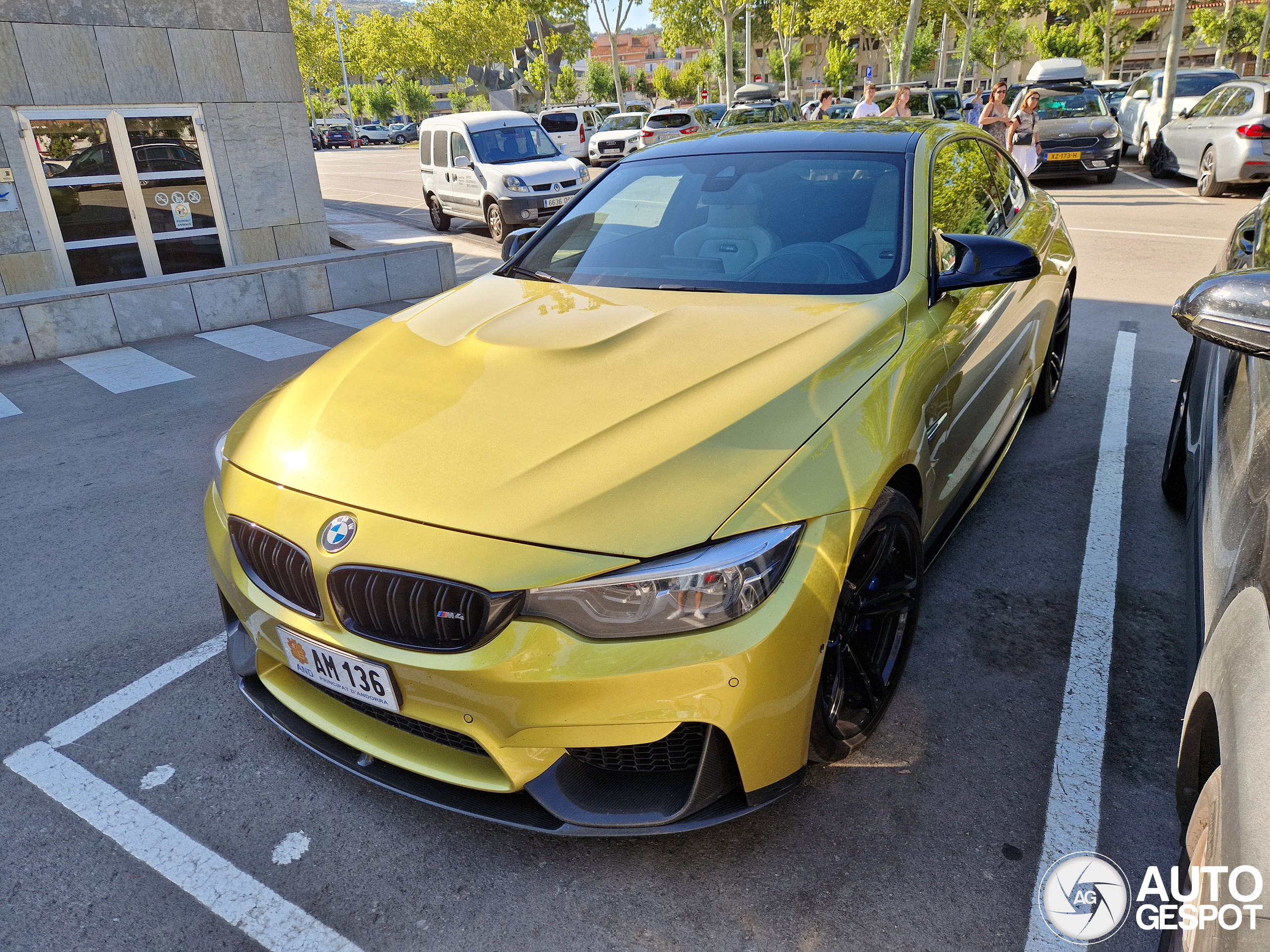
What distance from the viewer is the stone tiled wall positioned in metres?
8.27

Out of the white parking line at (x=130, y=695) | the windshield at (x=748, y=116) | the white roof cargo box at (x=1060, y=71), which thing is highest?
the white roof cargo box at (x=1060, y=71)

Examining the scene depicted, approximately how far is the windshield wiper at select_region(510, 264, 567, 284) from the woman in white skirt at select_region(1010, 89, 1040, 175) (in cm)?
1092

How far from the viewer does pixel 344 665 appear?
6.70 ft

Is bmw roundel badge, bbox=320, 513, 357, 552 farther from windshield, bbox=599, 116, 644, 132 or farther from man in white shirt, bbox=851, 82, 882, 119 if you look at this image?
windshield, bbox=599, 116, 644, 132

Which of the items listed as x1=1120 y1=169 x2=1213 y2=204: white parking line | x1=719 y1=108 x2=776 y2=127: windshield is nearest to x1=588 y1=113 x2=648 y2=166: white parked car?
x1=719 y1=108 x2=776 y2=127: windshield

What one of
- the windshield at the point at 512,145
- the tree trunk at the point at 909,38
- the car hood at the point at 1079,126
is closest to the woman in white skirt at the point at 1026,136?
the car hood at the point at 1079,126

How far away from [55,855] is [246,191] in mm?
9217

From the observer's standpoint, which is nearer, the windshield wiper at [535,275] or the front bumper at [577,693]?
the front bumper at [577,693]

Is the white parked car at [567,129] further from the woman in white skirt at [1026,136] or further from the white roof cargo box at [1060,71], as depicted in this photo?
the woman in white skirt at [1026,136]

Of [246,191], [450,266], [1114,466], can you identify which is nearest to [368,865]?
[1114,466]

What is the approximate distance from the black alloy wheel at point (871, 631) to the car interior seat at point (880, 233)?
91 centimetres

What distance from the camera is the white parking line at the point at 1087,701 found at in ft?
7.26

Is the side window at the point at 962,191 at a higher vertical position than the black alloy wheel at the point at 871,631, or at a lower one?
higher

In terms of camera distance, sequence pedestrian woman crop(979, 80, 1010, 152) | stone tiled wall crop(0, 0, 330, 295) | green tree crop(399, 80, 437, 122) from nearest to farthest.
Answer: stone tiled wall crop(0, 0, 330, 295), pedestrian woman crop(979, 80, 1010, 152), green tree crop(399, 80, 437, 122)
